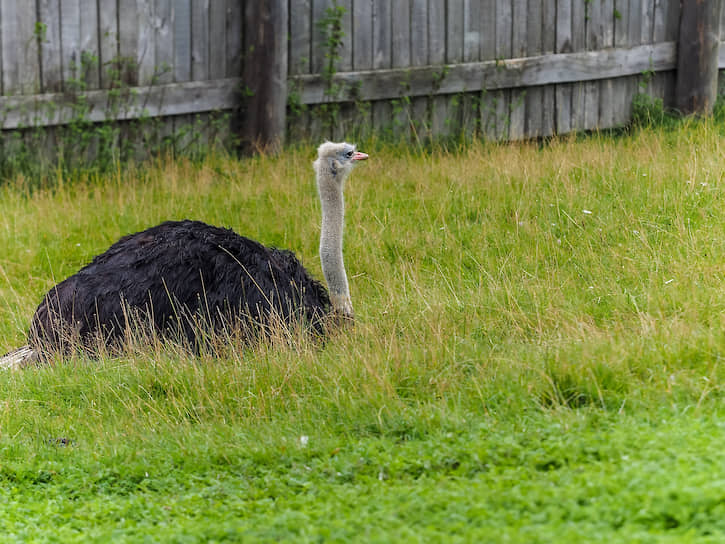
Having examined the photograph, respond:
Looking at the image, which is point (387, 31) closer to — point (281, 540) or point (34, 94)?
point (34, 94)

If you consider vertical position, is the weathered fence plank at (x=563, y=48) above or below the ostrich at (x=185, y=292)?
above

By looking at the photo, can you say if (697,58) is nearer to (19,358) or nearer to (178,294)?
(178,294)

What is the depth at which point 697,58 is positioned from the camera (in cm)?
1270

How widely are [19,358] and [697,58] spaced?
29.5 ft

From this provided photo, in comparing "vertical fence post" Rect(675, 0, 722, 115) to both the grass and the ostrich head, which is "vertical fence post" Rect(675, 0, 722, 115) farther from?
the ostrich head

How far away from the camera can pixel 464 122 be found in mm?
12570

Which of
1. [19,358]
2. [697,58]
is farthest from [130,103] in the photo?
[697,58]

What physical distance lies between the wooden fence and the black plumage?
14.0ft

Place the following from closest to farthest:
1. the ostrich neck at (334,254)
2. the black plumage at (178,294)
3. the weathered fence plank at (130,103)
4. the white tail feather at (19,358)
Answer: the black plumage at (178,294) < the white tail feather at (19,358) < the ostrich neck at (334,254) < the weathered fence plank at (130,103)

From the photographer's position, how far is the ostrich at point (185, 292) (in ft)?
21.7

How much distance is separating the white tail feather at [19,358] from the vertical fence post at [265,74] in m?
4.71

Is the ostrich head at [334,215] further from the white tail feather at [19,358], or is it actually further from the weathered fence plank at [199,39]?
the weathered fence plank at [199,39]

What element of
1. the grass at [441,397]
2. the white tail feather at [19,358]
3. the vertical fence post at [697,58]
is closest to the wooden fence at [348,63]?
the vertical fence post at [697,58]

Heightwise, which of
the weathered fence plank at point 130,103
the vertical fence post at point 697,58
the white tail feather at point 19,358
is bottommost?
the white tail feather at point 19,358
